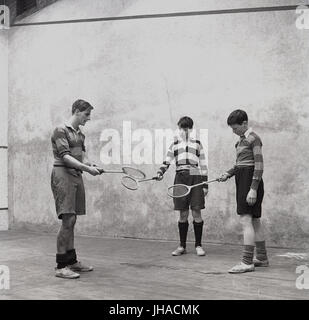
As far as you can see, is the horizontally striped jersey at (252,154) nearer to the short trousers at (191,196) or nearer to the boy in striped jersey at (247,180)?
the boy in striped jersey at (247,180)

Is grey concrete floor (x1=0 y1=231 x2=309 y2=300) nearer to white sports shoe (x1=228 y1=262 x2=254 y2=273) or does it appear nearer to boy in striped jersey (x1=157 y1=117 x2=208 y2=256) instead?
white sports shoe (x1=228 y1=262 x2=254 y2=273)

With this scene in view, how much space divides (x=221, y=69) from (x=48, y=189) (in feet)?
12.4

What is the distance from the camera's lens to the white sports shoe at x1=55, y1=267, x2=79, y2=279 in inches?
209

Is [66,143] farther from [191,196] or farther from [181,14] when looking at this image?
[181,14]

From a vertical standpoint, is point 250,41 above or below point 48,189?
above

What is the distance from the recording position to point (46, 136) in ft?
30.5

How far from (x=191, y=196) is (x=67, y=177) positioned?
1948mm

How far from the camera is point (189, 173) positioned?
672 cm

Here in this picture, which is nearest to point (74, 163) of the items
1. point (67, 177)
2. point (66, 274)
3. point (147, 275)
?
point (67, 177)

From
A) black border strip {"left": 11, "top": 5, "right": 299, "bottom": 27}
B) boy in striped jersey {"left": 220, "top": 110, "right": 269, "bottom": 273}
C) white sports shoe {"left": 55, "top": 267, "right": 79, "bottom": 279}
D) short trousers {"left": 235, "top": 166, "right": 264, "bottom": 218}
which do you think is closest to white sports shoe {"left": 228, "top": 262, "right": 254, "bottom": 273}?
boy in striped jersey {"left": 220, "top": 110, "right": 269, "bottom": 273}

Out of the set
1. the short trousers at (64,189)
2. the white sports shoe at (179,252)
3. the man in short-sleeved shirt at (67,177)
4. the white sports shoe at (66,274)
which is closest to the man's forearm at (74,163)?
the man in short-sleeved shirt at (67,177)

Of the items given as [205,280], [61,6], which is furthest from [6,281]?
[61,6]

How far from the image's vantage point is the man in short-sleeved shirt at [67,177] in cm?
532
